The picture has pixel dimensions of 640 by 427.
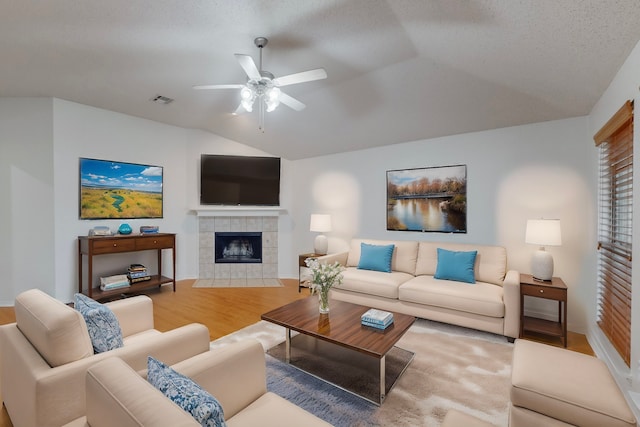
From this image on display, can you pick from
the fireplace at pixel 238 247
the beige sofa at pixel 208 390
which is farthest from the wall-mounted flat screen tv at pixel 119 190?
the beige sofa at pixel 208 390

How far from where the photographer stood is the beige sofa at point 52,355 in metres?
1.36

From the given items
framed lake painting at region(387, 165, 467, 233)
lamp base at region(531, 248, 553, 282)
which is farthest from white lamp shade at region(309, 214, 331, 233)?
lamp base at region(531, 248, 553, 282)

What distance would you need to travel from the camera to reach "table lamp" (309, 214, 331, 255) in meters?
4.93

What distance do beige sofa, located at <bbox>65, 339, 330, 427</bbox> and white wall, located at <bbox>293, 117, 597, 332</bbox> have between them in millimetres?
3359

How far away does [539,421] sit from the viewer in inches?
56.5

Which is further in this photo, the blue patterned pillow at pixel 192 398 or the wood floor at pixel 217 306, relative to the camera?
the wood floor at pixel 217 306

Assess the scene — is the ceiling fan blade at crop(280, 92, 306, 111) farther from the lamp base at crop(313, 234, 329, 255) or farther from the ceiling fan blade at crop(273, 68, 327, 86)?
the lamp base at crop(313, 234, 329, 255)

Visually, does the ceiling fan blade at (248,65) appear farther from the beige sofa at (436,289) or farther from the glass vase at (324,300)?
the beige sofa at (436,289)

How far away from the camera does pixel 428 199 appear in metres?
4.21

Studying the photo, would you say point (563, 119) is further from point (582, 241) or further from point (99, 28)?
point (99, 28)

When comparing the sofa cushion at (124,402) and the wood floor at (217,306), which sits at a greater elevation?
the sofa cushion at (124,402)

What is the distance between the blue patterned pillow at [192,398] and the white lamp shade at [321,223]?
389 centimetres

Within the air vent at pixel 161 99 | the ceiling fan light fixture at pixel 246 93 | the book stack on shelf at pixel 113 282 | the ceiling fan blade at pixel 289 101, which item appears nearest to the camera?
the ceiling fan light fixture at pixel 246 93

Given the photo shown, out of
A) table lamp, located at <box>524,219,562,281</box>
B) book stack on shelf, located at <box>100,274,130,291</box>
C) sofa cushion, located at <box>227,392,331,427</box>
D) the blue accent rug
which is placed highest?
table lamp, located at <box>524,219,562,281</box>
